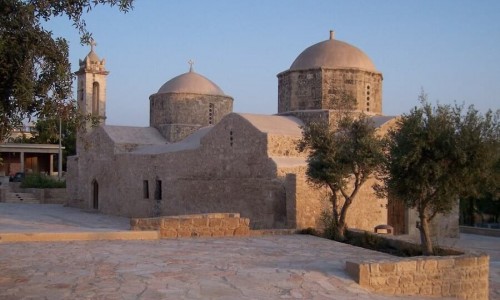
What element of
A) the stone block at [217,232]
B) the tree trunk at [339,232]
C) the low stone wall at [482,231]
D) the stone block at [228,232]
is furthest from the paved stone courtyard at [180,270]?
the low stone wall at [482,231]

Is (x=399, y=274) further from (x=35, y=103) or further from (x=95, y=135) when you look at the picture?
(x=95, y=135)

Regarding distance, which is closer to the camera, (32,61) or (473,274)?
(32,61)

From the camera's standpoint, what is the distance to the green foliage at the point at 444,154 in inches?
334

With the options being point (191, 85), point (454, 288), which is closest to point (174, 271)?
point (454, 288)

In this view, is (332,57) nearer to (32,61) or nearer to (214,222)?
(214,222)

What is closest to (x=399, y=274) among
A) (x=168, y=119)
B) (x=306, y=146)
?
(x=306, y=146)

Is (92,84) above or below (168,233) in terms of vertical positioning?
above

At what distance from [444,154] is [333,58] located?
1009cm

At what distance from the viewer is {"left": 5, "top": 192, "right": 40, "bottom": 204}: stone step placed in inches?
1073

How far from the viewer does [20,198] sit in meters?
27.4

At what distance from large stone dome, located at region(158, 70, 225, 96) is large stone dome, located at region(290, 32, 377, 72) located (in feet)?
22.5

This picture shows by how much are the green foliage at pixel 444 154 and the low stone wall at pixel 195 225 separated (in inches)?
127

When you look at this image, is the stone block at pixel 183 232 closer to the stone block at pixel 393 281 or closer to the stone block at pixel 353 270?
the stone block at pixel 353 270

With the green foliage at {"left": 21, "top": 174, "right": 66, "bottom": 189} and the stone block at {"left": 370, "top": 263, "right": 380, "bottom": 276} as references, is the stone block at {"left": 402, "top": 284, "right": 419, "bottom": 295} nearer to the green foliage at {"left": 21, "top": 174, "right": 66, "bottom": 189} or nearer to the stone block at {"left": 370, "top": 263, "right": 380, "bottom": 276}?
the stone block at {"left": 370, "top": 263, "right": 380, "bottom": 276}
